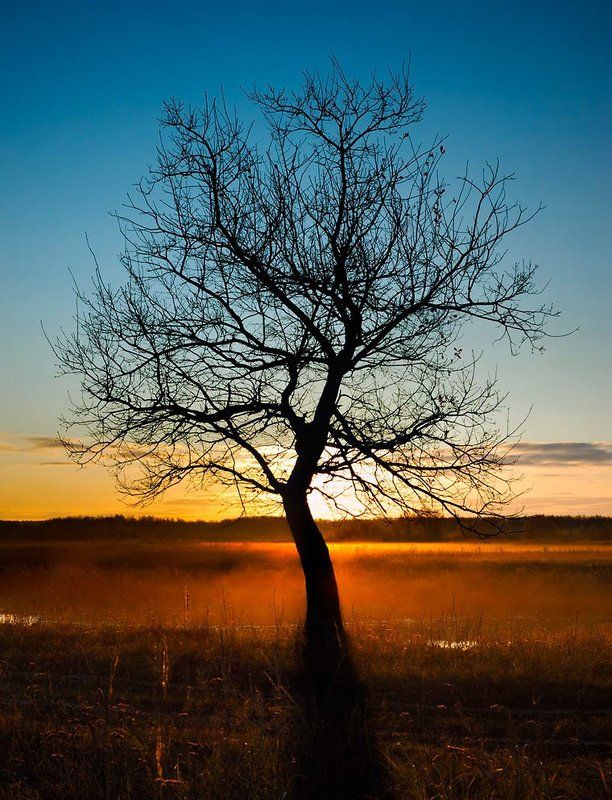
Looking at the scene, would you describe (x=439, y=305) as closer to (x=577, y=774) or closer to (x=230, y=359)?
(x=230, y=359)

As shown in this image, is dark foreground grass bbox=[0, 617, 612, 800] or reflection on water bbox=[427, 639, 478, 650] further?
reflection on water bbox=[427, 639, 478, 650]

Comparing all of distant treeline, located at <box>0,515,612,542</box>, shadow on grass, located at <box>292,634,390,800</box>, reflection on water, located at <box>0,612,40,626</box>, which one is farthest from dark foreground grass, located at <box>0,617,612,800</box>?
distant treeline, located at <box>0,515,612,542</box>

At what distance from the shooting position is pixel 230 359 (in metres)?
14.9

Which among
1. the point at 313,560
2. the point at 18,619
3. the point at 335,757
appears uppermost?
the point at 313,560

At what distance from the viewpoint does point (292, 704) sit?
8.94 m

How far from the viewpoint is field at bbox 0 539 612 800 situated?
21.1 ft

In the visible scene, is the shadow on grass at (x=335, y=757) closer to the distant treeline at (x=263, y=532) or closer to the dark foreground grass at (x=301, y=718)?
the dark foreground grass at (x=301, y=718)

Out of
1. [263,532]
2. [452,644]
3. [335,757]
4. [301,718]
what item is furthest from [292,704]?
[263,532]

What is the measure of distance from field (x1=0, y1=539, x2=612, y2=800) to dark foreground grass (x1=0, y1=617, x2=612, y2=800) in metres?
0.03

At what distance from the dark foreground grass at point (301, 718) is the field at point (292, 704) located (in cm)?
3

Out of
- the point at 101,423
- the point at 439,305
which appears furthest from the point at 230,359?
the point at 439,305

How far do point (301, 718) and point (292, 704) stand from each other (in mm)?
1258

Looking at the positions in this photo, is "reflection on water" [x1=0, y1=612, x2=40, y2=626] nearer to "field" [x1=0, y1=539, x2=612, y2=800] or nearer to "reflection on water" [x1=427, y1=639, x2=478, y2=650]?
"field" [x1=0, y1=539, x2=612, y2=800]

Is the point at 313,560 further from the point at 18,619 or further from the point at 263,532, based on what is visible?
the point at 263,532
